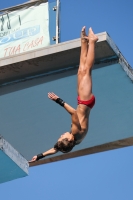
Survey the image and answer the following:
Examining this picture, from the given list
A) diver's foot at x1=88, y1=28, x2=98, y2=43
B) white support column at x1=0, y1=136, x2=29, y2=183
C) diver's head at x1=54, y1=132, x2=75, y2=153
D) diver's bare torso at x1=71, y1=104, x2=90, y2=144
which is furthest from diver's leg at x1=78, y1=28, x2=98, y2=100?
white support column at x1=0, y1=136, x2=29, y2=183

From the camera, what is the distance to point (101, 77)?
1369 cm

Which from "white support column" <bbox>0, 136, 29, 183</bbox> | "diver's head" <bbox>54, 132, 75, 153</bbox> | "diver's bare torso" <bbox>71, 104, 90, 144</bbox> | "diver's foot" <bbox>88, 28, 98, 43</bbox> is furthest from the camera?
"white support column" <bbox>0, 136, 29, 183</bbox>

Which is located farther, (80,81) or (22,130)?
(22,130)

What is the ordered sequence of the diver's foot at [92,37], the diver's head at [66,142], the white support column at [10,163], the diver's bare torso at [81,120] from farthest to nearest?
the white support column at [10,163], the diver's foot at [92,37], the diver's bare torso at [81,120], the diver's head at [66,142]

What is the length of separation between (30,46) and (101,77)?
2126 mm

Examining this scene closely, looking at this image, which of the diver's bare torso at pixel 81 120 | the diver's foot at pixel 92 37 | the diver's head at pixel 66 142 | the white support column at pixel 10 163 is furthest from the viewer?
the white support column at pixel 10 163

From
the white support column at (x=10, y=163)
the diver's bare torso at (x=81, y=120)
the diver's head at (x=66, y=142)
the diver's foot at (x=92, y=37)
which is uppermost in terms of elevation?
the diver's foot at (x=92, y=37)

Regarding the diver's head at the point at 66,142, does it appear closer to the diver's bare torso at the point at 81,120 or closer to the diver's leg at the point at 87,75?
the diver's bare torso at the point at 81,120

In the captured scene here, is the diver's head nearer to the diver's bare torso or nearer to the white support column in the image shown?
the diver's bare torso

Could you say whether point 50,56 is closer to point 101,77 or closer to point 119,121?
point 101,77

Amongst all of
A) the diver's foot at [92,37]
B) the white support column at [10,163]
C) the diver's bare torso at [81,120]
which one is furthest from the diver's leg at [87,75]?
the white support column at [10,163]

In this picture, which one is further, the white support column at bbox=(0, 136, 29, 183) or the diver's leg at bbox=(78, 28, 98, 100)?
the white support column at bbox=(0, 136, 29, 183)

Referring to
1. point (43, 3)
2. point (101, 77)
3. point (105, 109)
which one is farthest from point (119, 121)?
point (43, 3)

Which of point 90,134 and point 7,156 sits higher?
point 90,134
